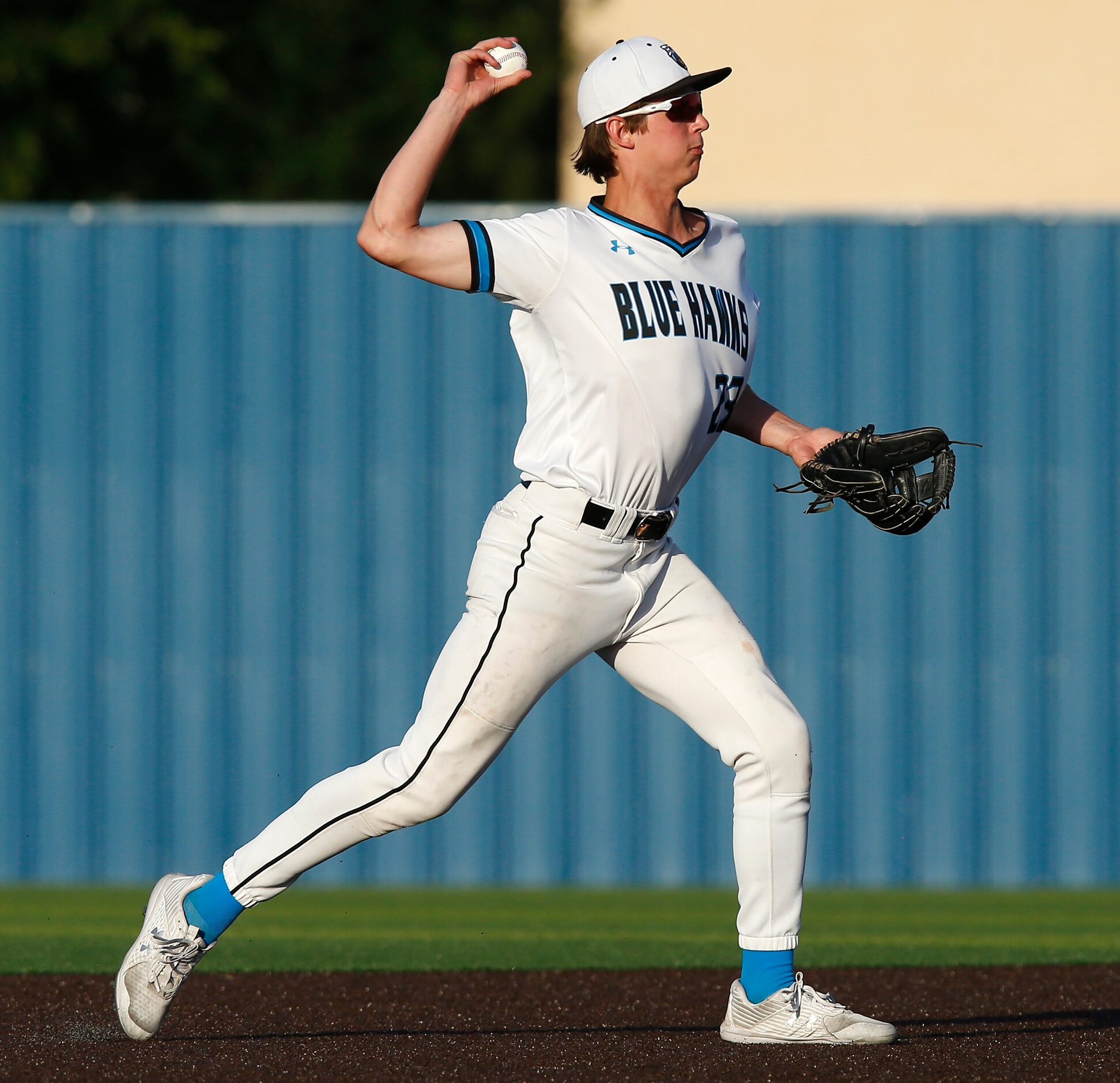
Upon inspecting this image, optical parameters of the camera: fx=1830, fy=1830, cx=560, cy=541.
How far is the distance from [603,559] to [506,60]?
1058 mm

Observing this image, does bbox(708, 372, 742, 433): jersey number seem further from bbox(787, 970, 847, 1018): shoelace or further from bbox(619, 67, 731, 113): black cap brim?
bbox(787, 970, 847, 1018): shoelace

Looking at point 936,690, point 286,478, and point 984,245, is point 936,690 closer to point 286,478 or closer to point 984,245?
point 984,245

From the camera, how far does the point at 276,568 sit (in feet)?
24.7

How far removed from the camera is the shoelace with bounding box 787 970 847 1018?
391 centimetres

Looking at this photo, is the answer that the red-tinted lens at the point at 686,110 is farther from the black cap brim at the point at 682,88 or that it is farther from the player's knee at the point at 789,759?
the player's knee at the point at 789,759

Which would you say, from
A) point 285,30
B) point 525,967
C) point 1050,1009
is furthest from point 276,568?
point 285,30

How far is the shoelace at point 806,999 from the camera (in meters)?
3.91

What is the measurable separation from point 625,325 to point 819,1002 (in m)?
1.50

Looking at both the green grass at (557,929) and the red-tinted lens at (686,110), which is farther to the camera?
the green grass at (557,929)

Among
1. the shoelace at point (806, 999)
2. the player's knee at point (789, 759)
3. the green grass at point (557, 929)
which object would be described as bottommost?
the green grass at point (557, 929)

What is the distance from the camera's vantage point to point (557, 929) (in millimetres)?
6324

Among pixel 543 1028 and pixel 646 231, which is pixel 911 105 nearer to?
pixel 646 231

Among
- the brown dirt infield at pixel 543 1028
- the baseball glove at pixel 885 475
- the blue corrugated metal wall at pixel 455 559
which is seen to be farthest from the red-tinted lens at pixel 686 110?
the blue corrugated metal wall at pixel 455 559

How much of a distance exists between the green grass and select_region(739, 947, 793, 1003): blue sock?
4.99 ft
